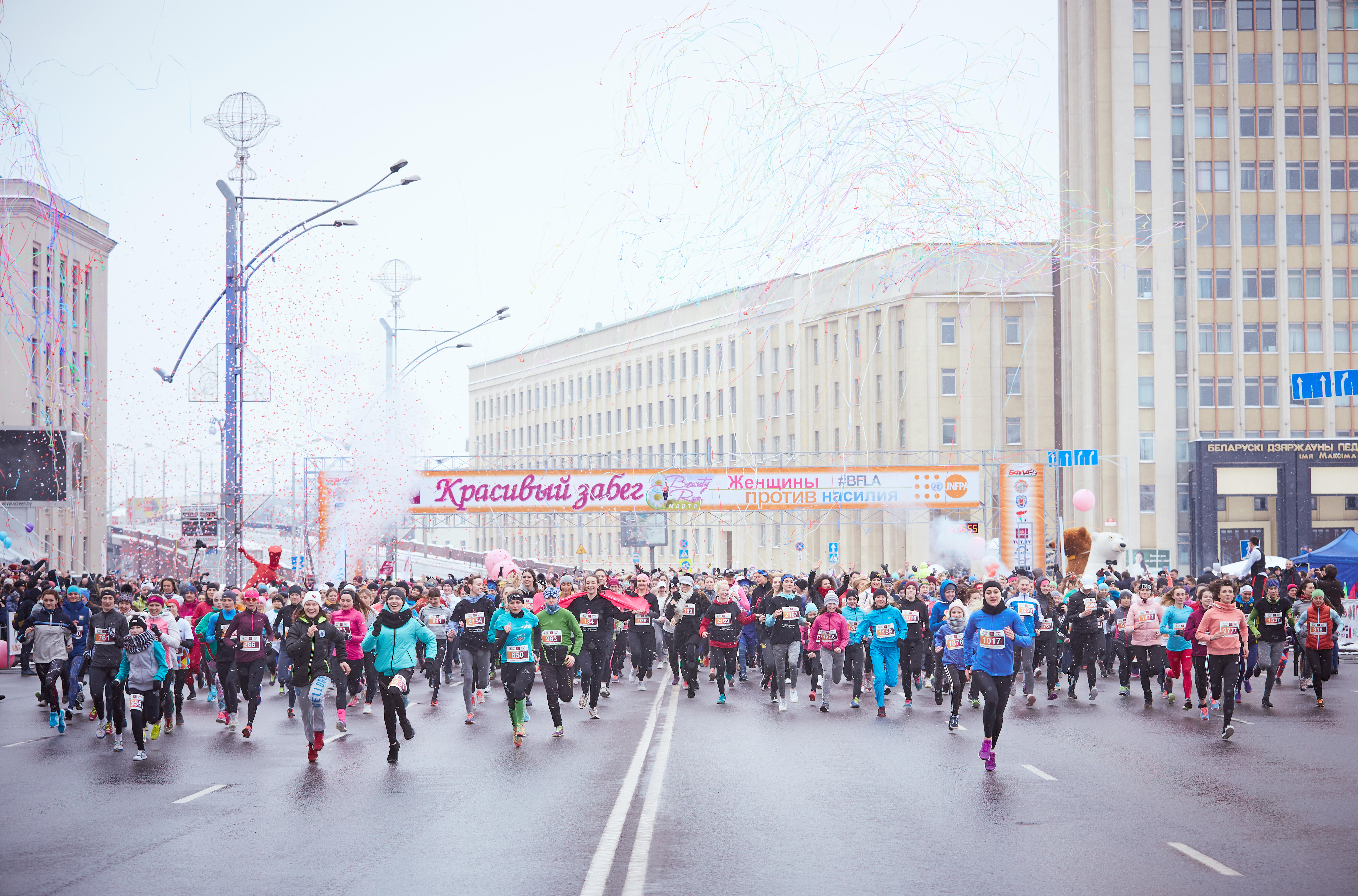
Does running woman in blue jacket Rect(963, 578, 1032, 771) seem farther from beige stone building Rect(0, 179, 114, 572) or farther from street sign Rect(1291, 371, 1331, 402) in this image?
beige stone building Rect(0, 179, 114, 572)

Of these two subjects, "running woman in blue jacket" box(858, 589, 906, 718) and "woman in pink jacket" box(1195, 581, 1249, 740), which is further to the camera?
"running woman in blue jacket" box(858, 589, 906, 718)

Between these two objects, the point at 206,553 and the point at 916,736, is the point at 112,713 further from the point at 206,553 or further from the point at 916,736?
the point at 206,553

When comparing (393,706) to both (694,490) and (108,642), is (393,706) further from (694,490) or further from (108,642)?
(694,490)

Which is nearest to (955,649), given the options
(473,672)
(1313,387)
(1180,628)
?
(1180,628)

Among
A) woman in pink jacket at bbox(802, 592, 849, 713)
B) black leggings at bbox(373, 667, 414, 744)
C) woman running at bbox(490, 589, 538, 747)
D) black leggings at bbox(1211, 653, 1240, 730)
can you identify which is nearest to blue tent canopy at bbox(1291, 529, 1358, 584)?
woman in pink jacket at bbox(802, 592, 849, 713)

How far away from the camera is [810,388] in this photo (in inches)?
2830

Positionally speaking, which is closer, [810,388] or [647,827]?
[647,827]

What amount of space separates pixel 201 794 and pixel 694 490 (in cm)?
3135

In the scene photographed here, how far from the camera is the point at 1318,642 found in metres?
20.6

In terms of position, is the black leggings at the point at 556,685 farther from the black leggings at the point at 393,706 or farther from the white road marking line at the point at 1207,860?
the white road marking line at the point at 1207,860

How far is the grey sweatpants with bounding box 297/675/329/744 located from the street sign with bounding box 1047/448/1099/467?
84.4 feet

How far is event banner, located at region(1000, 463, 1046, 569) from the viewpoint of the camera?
38562 millimetres

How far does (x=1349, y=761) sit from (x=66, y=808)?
37.0ft

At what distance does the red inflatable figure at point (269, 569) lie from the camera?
25438 mm
